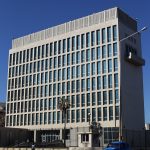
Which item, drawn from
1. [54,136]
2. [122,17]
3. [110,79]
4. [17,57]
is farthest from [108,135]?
[17,57]

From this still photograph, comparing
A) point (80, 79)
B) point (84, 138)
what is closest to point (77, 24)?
point (80, 79)

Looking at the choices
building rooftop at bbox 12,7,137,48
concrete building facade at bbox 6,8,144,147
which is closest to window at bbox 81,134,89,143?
concrete building facade at bbox 6,8,144,147

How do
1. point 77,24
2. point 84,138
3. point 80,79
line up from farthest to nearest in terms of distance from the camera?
1. point 77,24
2. point 80,79
3. point 84,138

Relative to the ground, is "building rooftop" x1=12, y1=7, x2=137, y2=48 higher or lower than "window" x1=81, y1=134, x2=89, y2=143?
higher

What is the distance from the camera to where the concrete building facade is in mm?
87938

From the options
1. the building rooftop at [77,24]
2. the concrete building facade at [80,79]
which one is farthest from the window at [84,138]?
the building rooftop at [77,24]

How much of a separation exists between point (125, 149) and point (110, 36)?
54.3 meters

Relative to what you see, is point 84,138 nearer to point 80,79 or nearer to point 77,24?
point 80,79

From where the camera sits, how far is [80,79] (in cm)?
9500

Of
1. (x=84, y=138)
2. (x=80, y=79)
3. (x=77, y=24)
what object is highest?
(x=77, y=24)

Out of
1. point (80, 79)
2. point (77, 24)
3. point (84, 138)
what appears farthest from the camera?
point (77, 24)

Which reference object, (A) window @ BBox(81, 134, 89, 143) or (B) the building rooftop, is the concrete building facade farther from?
(A) window @ BBox(81, 134, 89, 143)

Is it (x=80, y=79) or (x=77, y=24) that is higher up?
(x=77, y=24)

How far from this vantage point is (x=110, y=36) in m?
91.0
